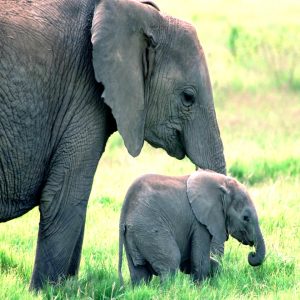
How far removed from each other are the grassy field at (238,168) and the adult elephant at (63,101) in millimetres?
436

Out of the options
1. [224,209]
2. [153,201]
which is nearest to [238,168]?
[224,209]

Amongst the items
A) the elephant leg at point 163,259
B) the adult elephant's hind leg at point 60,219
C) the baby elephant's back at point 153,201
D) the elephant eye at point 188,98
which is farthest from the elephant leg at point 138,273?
the elephant eye at point 188,98

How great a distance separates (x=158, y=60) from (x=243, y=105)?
28.0 feet

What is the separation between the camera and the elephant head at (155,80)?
20.6 ft

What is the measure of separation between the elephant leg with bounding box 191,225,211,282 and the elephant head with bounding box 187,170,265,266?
2.1 inches

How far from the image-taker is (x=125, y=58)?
6.41m

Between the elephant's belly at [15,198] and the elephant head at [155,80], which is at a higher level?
the elephant head at [155,80]

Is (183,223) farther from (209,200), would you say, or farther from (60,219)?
(60,219)

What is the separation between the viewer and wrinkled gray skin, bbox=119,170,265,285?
6418mm

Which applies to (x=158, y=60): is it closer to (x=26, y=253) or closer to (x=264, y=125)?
(x=26, y=253)

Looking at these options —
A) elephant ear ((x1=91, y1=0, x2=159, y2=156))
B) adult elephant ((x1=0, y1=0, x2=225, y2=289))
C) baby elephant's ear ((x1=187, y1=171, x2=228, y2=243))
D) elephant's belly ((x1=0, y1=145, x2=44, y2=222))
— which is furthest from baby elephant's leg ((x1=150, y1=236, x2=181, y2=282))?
elephant's belly ((x1=0, y1=145, x2=44, y2=222))

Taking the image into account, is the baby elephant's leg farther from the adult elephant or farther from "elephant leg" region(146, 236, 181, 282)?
the adult elephant

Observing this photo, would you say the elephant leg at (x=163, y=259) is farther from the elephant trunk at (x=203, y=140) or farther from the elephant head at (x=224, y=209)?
the elephant trunk at (x=203, y=140)

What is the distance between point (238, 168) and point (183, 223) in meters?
3.96
